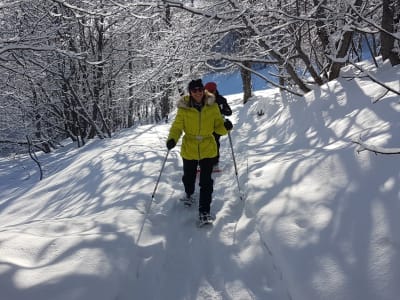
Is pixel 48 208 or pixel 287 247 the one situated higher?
pixel 287 247

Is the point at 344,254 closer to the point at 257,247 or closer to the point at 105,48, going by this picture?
the point at 257,247

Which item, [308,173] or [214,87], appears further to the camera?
[214,87]

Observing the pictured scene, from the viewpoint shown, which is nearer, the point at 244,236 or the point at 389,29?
the point at 244,236

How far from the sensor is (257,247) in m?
3.87

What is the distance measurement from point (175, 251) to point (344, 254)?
1785 millimetres

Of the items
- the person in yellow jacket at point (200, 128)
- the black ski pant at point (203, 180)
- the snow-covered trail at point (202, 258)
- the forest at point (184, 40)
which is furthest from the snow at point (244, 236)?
the forest at point (184, 40)

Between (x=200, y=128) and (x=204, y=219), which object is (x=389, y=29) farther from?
(x=204, y=219)

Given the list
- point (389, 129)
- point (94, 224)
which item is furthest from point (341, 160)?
point (94, 224)

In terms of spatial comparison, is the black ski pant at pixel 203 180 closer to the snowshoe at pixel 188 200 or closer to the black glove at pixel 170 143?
the snowshoe at pixel 188 200

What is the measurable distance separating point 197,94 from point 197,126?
440 millimetres

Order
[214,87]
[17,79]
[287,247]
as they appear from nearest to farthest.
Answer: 1. [287,247]
2. [214,87]
3. [17,79]

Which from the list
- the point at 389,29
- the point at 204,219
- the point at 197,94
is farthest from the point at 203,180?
the point at 389,29

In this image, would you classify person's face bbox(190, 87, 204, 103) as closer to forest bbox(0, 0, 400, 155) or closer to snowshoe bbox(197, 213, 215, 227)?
snowshoe bbox(197, 213, 215, 227)

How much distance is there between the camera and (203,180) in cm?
485
